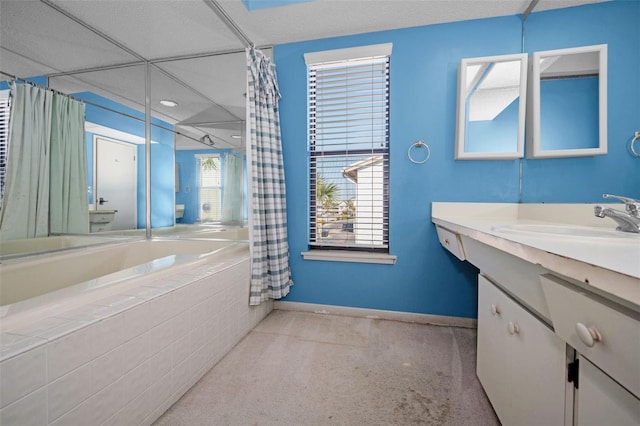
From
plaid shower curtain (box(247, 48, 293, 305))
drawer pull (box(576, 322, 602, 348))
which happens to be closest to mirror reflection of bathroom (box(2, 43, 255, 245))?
plaid shower curtain (box(247, 48, 293, 305))

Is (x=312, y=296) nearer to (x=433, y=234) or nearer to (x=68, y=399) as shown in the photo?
(x=433, y=234)

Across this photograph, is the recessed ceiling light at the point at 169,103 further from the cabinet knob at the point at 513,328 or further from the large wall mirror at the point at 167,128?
the cabinet knob at the point at 513,328

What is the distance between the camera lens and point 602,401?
50 cm

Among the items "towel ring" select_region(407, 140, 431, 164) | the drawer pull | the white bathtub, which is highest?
"towel ring" select_region(407, 140, 431, 164)

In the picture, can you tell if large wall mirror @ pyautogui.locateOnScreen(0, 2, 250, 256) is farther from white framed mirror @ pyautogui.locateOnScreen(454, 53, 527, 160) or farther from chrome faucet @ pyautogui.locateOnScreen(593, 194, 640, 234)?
chrome faucet @ pyautogui.locateOnScreen(593, 194, 640, 234)

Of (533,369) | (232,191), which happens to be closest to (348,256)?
(232,191)

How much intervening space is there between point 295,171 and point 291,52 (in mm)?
967

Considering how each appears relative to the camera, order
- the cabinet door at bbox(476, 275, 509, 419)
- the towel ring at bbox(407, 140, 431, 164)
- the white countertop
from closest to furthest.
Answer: the white countertop, the cabinet door at bbox(476, 275, 509, 419), the towel ring at bbox(407, 140, 431, 164)

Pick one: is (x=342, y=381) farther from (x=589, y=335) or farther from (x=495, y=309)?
(x=589, y=335)

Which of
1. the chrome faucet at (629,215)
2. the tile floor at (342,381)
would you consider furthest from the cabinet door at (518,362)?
the chrome faucet at (629,215)

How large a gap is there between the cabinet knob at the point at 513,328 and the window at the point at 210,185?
219cm

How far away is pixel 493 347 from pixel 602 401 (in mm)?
583

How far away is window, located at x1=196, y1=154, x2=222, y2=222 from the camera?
2.31 meters

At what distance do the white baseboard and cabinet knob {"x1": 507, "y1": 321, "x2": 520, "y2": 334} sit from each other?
3.59ft
